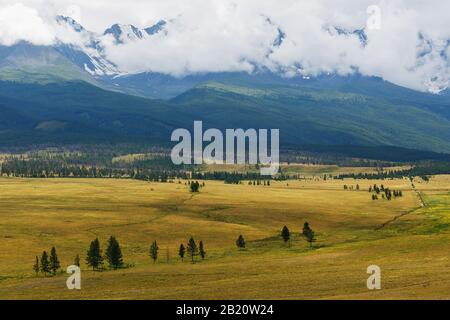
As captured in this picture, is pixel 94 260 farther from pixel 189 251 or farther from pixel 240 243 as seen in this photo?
pixel 240 243

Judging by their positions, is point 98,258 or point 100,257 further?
point 100,257


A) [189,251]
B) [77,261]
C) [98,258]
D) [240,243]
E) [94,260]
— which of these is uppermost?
[240,243]

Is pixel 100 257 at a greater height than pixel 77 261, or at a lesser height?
greater

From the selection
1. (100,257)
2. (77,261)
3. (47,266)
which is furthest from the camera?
(100,257)

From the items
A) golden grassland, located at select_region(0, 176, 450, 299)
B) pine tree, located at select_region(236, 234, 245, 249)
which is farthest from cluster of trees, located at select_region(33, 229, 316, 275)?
pine tree, located at select_region(236, 234, 245, 249)

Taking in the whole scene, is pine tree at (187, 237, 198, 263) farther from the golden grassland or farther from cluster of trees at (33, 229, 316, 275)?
the golden grassland

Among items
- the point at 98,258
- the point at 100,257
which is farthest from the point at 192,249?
the point at 98,258

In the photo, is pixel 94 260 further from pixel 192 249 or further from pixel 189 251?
pixel 189 251

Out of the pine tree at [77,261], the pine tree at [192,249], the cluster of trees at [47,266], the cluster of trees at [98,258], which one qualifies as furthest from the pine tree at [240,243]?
the cluster of trees at [47,266]

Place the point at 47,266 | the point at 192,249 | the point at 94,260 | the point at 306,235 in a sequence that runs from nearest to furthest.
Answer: the point at 47,266 → the point at 94,260 → the point at 192,249 → the point at 306,235

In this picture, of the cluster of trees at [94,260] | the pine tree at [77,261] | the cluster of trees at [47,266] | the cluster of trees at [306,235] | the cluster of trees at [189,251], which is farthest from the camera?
the cluster of trees at [306,235]

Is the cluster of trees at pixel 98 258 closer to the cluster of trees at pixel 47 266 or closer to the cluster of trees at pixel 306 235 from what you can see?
the cluster of trees at pixel 47 266
